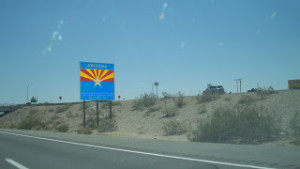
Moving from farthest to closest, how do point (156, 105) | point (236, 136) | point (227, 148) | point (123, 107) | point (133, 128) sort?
point (123, 107)
point (156, 105)
point (133, 128)
point (236, 136)
point (227, 148)

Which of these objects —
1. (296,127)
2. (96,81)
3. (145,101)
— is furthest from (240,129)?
(145,101)

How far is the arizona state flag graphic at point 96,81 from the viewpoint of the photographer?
27.2 meters

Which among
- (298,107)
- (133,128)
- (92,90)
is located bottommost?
(133,128)

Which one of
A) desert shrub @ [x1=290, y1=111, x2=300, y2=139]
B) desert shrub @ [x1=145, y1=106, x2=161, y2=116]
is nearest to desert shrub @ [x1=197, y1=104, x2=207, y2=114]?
desert shrub @ [x1=145, y1=106, x2=161, y2=116]

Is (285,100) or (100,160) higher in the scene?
(285,100)

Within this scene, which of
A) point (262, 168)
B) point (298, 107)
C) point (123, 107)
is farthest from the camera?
point (123, 107)

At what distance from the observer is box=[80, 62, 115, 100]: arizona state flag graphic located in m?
27.2

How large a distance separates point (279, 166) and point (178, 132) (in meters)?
15.0

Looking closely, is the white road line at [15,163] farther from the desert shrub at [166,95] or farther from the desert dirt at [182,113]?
the desert shrub at [166,95]

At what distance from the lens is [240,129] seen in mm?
16766

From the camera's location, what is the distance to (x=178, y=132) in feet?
77.0

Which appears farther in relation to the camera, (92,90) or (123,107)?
(123,107)

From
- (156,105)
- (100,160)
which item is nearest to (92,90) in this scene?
(156,105)

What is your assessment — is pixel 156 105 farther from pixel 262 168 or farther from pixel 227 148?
pixel 262 168
